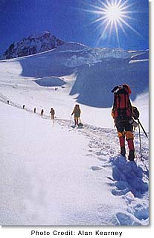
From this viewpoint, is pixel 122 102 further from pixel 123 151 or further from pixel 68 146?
pixel 68 146

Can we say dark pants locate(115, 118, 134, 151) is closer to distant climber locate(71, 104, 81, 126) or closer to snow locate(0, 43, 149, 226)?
snow locate(0, 43, 149, 226)

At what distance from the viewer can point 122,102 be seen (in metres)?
3.73

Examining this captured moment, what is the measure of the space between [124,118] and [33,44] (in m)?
1.34

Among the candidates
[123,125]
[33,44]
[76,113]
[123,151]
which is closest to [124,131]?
[123,125]

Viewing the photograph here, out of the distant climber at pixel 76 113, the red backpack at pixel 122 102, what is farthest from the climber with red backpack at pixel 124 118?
the distant climber at pixel 76 113

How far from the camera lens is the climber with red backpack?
12.1 feet

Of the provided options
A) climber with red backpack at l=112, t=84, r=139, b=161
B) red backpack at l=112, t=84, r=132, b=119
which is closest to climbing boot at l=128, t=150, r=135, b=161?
climber with red backpack at l=112, t=84, r=139, b=161

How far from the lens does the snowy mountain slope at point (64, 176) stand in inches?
127

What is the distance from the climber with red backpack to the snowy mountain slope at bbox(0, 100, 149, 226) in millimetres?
80

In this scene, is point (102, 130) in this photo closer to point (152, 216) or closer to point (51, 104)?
point (51, 104)

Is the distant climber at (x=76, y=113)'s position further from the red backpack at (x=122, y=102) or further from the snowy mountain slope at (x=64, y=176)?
the red backpack at (x=122, y=102)

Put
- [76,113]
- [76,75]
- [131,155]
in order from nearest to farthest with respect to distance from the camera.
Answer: [131,155] → [76,113] → [76,75]

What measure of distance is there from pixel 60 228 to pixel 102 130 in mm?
1171

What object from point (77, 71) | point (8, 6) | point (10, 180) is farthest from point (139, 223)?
point (8, 6)
